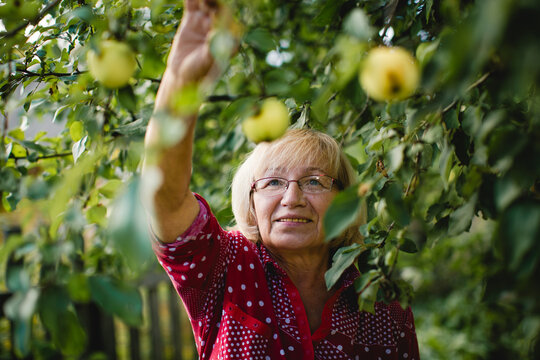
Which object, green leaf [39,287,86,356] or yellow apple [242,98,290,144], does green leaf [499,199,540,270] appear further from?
green leaf [39,287,86,356]

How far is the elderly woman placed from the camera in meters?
1.06

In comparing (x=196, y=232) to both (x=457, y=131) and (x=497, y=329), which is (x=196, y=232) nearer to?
(x=457, y=131)

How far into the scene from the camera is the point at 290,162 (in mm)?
1363

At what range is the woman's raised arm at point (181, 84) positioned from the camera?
661 millimetres

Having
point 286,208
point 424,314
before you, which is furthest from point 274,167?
point 424,314

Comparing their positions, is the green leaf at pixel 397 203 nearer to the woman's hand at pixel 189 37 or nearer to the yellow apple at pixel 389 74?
the yellow apple at pixel 389 74

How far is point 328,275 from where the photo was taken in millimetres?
976

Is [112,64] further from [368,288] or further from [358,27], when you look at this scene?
[368,288]

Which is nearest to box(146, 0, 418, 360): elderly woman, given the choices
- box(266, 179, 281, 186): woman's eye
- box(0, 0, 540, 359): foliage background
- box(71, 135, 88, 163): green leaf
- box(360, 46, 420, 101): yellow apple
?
box(266, 179, 281, 186): woman's eye

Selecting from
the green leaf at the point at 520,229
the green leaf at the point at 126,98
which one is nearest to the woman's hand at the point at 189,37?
the green leaf at the point at 126,98

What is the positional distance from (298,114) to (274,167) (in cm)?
20

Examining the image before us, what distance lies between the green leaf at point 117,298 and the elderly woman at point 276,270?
1.18ft

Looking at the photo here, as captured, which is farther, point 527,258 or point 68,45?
point 68,45

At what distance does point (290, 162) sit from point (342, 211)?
764 millimetres
